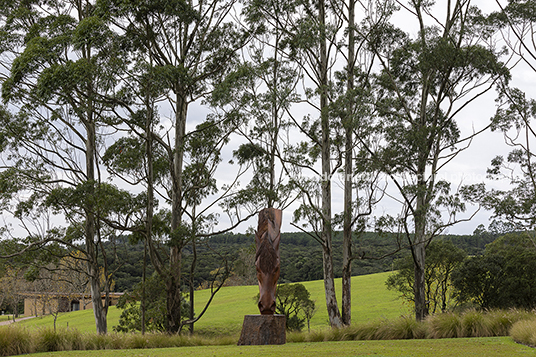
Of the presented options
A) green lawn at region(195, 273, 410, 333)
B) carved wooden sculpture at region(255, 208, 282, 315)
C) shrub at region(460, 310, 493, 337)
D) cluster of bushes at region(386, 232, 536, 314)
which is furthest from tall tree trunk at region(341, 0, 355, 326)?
green lawn at region(195, 273, 410, 333)

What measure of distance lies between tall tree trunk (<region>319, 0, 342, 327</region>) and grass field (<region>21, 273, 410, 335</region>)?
12161 mm

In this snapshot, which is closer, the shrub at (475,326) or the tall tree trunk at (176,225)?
the shrub at (475,326)

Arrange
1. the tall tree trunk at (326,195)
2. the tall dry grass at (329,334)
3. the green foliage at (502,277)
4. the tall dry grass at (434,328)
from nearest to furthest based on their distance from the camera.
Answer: the tall dry grass at (329,334) < the tall dry grass at (434,328) < the tall tree trunk at (326,195) < the green foliage at (502,277)

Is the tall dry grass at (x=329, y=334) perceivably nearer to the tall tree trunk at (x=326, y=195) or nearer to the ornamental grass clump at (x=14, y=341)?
the ornamental grass clump at (x=14, y=341)

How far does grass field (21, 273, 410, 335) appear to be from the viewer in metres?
33.2

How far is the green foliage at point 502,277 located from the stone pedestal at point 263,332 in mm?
18330

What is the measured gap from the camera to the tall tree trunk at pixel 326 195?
18.4 m

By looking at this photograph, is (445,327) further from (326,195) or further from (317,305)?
(317,305)

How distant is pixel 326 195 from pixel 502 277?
13.0 metres

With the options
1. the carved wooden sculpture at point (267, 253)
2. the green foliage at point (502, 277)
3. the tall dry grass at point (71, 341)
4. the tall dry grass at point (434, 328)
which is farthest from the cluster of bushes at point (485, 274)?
the tall dry grass at point (71, 341)

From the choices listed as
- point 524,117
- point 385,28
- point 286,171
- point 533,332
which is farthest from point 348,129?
point 533,332

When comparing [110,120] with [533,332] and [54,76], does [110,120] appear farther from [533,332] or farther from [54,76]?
[533,332]

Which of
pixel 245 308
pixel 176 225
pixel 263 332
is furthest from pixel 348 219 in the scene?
pixel 245 308

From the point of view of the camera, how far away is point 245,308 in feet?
132
